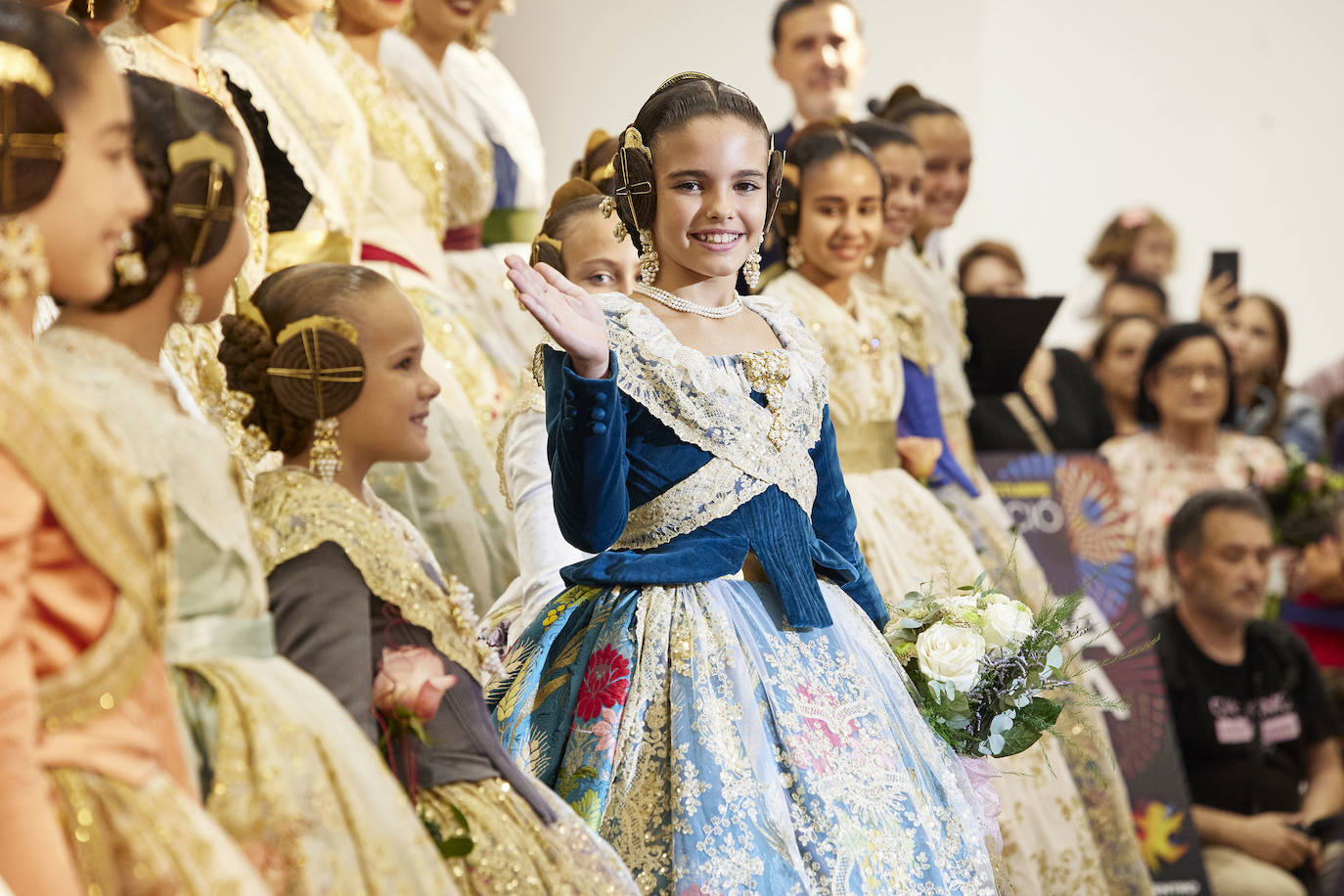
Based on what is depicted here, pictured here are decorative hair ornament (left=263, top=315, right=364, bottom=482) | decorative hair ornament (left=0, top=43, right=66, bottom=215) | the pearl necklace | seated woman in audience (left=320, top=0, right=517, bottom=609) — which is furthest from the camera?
seated woman in audience (left=320, top=0, right=517, bottom=609)

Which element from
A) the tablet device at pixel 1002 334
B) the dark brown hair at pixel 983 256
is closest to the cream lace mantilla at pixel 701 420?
the tablet device at pixel 1002 334

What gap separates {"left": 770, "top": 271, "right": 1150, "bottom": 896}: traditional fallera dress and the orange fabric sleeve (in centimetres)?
219

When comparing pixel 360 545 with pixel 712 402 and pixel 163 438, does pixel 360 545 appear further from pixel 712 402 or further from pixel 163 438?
pixel 712 402

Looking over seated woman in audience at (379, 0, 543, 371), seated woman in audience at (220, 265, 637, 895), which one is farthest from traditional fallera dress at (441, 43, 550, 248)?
seated woman in audience at (220, 265, 637, 895)

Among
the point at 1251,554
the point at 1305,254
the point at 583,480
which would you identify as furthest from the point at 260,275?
the point at 1305,254

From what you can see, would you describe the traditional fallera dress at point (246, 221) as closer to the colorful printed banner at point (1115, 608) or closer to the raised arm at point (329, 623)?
the raised arm at point (329, 623)

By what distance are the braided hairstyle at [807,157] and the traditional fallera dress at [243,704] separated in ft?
6.59

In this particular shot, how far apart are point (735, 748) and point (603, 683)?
20 cm

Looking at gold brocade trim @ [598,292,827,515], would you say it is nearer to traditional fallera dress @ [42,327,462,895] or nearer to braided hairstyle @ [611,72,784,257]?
braided hairstyle @ [611,72,784,257]

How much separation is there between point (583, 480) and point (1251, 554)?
3.06 meters

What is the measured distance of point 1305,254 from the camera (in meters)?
7.82

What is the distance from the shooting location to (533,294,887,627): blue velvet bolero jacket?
7.00 feet

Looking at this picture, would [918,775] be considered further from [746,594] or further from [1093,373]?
[1093,373]

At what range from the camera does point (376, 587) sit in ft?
5.72
